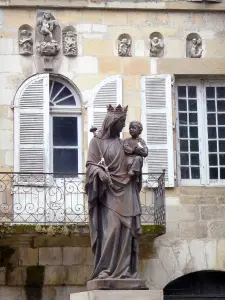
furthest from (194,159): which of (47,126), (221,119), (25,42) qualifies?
(25,42)

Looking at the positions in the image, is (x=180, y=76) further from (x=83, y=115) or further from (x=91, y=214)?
(x=91, y=214)

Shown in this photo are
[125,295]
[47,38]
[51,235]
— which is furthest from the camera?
[47,38]

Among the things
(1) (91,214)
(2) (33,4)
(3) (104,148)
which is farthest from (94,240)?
(2) (33,4)

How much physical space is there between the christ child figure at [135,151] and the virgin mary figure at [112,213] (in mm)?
78

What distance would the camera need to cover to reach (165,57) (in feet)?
61.7

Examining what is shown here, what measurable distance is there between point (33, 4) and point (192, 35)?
9.21 ft

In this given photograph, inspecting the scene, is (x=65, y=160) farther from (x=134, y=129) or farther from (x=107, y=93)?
(x=134, y=129)

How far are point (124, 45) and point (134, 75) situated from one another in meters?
0.55

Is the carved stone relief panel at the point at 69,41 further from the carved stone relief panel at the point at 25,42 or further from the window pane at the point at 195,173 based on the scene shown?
the window pane at the point at 195,173

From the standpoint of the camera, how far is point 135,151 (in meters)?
13.2

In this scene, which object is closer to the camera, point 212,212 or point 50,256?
point 50,256

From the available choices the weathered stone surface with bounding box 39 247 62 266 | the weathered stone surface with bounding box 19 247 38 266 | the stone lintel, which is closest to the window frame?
the weathered stone surface with bounding box 39 247 62 266

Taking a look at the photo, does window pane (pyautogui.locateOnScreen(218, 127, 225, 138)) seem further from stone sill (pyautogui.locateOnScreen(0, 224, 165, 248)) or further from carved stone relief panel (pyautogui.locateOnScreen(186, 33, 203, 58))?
stone sill (pyautogui.locateOnScreen(0, 224, 165, 248))

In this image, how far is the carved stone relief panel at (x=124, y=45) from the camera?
18703 mm
